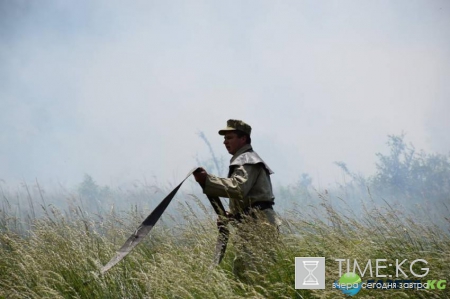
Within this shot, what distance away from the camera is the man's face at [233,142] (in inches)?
191

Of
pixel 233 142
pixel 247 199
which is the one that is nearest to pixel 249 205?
pixel 247 199

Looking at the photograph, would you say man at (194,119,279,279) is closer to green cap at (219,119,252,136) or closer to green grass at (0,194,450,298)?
green cap at (219,119,252,136)

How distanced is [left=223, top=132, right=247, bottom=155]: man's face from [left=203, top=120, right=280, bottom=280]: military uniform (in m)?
0.08

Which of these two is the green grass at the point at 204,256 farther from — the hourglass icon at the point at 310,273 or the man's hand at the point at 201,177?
the man's hand at the point at 201,177

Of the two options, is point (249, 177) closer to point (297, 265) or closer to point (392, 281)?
point (297, 265)

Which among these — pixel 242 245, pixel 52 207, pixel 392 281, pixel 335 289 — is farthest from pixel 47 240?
pixel 392 281

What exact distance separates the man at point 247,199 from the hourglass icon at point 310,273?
0.34m

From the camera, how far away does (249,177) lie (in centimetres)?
451

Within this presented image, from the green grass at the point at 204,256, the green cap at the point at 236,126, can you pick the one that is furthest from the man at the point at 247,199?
the green grass at the point at 204,256

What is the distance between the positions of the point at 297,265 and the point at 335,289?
1.51 ft

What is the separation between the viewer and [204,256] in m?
4.94

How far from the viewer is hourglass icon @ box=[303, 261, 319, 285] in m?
4.09

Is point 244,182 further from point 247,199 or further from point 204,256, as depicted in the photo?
point 204,256

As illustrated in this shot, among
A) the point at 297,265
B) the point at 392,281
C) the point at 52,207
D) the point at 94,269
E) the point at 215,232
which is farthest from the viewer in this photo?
the point at 52,207
